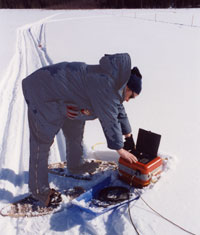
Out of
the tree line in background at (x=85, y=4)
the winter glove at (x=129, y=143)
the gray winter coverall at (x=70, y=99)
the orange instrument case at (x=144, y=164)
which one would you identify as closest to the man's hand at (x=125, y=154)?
the gray winter coverall at (x=70, y=99)

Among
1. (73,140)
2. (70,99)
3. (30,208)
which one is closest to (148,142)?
(73,140)

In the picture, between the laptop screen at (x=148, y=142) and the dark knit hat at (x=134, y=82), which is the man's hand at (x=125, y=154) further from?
the dark knit hat at (x=134, y=82)

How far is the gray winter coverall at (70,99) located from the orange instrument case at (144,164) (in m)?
0.27

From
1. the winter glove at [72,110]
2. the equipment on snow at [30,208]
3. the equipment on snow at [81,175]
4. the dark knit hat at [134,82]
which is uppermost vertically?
the dark knit hat at [134,82]

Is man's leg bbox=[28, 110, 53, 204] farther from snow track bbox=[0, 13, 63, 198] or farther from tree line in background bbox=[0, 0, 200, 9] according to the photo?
tree line in background bbox=[0, 0, 200, 9]

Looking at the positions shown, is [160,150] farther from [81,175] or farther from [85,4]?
[85,4]

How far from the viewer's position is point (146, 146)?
3010 mm

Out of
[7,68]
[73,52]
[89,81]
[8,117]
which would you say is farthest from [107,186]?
[73,52]

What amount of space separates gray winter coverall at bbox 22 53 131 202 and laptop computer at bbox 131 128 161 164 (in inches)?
8.6

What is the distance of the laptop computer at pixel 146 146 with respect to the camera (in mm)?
2918

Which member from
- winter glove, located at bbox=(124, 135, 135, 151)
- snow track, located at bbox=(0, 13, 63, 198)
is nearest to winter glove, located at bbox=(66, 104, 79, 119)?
winter glove, located at bbox=(124, 135, 135, 151)

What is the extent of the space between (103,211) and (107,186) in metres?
→ 0.56

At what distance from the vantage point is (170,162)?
330 cm

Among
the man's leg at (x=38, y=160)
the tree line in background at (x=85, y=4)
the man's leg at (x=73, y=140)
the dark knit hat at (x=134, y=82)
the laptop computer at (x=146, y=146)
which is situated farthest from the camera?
the tree line in background at (x=85, y=4)
